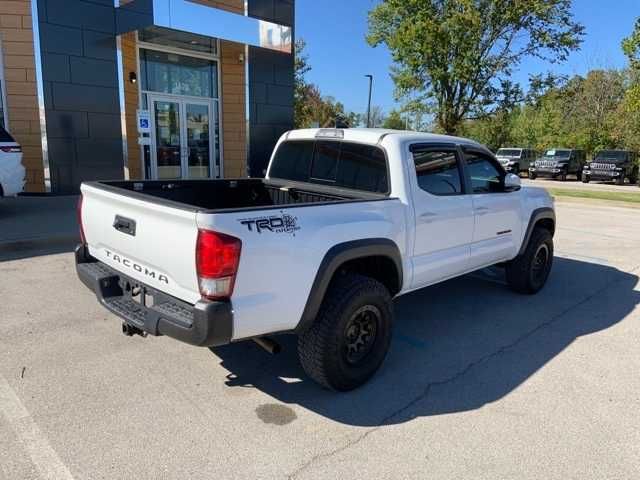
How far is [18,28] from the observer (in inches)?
402

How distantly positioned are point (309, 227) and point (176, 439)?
1446mm

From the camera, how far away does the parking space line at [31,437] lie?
2488 mm

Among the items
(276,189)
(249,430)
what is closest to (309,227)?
(249,430)

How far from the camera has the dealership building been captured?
33.9 feet

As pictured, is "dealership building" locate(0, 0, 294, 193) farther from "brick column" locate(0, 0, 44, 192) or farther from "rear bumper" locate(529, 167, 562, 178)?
"rear bumper" locate(529, 167, 562, 178)

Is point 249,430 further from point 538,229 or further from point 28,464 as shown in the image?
point 538,229

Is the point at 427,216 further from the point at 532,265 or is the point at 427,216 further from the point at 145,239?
the point at 532,265

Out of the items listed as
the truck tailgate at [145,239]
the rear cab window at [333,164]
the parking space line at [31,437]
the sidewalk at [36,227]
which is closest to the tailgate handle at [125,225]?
the truck tailgate at [145,239]

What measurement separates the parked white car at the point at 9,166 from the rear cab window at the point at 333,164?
5779 millimetres

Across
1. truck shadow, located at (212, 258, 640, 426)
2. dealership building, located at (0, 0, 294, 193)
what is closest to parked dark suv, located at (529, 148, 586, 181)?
dealership building, located at (0, 0, 294, 193)

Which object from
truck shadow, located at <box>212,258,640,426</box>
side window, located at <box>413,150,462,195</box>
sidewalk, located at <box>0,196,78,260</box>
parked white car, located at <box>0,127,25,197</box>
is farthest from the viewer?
parked white car, located at <box>0,127,25,197</box>

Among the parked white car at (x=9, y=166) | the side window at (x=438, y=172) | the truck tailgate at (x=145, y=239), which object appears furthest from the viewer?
the parked white car at (x=9, y=166)

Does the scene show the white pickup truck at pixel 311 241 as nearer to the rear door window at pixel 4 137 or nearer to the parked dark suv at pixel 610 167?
the rear door window at pixel 4 137

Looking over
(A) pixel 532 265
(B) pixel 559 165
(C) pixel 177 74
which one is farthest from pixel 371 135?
(B) pixel 559 165
